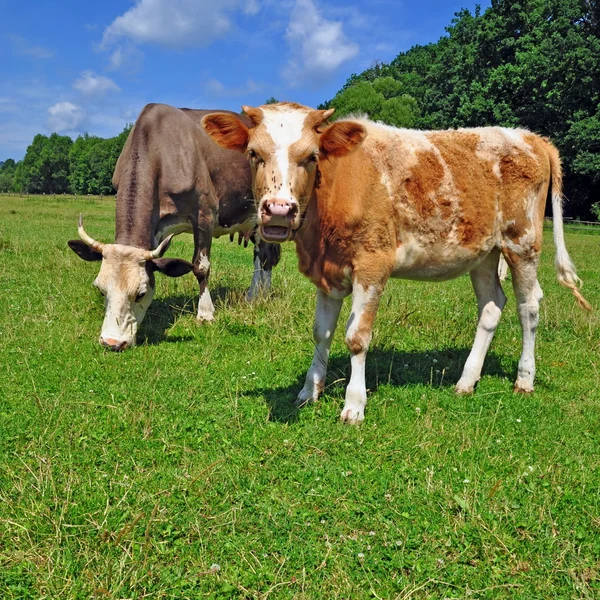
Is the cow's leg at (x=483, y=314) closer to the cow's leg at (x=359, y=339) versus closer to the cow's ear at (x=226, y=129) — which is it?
the cow's leg at (x=359, y=339)

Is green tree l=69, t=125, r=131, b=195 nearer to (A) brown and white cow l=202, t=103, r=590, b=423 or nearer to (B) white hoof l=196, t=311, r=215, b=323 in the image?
(B) white hoof l=196, t=311, r=215, b=323

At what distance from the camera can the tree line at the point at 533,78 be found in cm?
3328

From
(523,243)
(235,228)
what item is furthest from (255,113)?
(235,228)

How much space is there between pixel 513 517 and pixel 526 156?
4.00 metres

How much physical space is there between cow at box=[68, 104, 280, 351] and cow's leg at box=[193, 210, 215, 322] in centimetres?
2

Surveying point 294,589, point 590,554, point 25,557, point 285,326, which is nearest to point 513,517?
point 590,554

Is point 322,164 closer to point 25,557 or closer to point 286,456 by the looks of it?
point 286,456

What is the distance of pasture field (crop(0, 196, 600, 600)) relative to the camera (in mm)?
3209

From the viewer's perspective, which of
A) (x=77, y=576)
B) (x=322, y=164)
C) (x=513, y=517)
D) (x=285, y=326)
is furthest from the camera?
(x=285, y=326)

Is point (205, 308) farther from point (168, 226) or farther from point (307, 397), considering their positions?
point (307, 397)

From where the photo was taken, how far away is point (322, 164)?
203 inches

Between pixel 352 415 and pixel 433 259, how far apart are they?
6.01 feet

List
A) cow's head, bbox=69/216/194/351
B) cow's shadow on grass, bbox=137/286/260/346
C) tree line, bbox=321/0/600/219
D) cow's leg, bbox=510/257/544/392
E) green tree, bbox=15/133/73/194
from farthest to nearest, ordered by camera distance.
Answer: green tree, bbox=15/133/73/194 → tree line, bbox=321/0/600/219 → cow's shadow on grass, bbox=137/286/260/346 → cow's head, bbox=69/216/194/351 → cow's leg, bbox=510/257/544/392

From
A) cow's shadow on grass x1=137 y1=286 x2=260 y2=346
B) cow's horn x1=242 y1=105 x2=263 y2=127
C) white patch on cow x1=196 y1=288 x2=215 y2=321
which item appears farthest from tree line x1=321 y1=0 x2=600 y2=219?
cow's horn x1=242 y1=105 x2=263 y2=127
